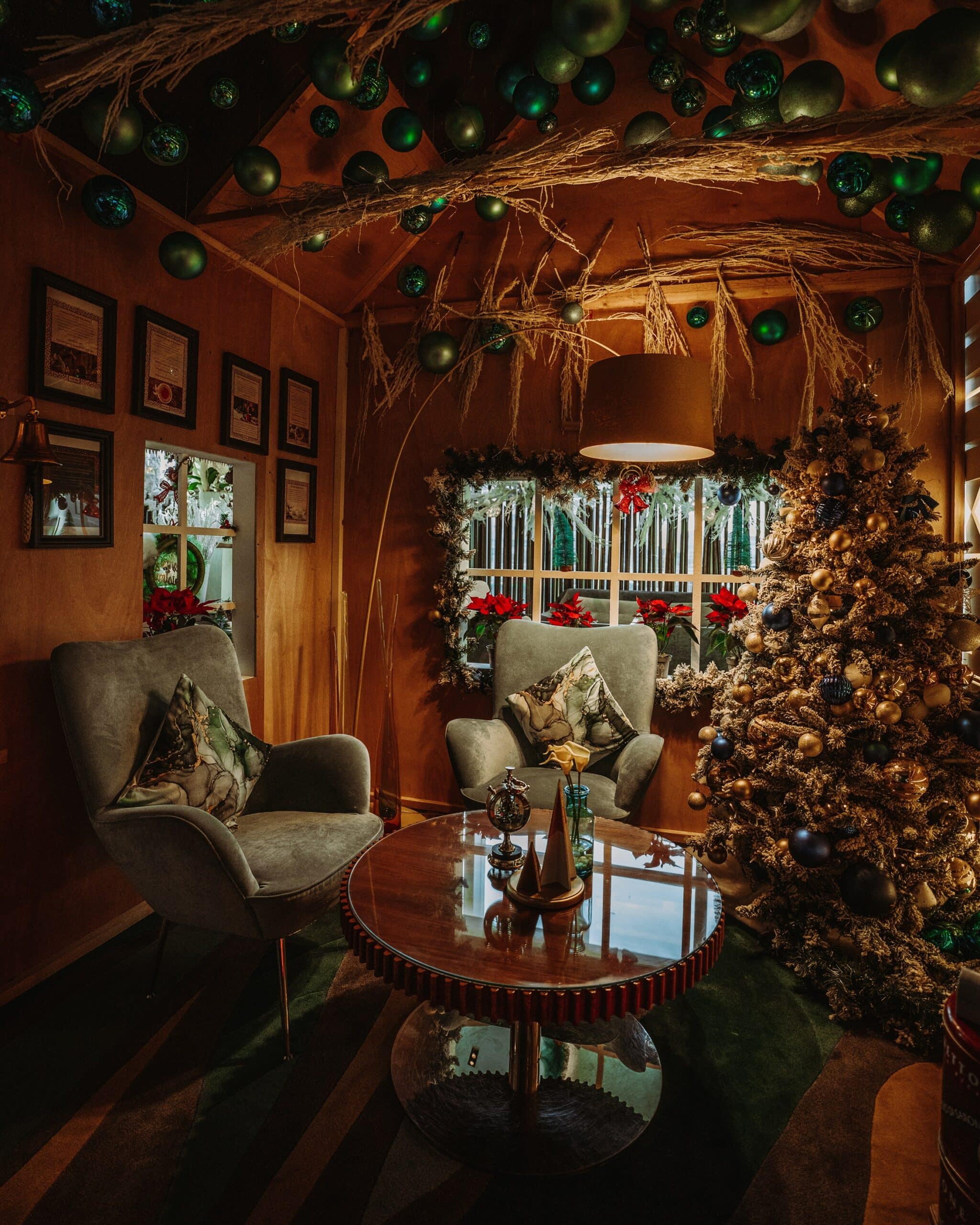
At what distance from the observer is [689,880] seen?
1745 millimetres

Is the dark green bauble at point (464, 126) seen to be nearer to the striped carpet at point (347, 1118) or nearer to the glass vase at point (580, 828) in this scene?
the glass vase at point (580, 828)

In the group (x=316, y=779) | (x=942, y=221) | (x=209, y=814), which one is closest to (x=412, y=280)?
(x=942, y=221)

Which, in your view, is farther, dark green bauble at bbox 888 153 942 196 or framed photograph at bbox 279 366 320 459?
framed photograph at bbox 279 366 320 459

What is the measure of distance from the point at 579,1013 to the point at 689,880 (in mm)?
582

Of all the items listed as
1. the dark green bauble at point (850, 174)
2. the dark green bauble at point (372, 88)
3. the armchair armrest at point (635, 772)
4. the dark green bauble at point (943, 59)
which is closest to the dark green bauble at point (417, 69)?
the dark green bauble at point (372, 88)

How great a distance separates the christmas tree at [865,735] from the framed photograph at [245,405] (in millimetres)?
2092

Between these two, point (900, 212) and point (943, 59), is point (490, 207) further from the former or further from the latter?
point (943, 59)

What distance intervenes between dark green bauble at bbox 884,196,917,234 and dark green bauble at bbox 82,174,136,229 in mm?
2387

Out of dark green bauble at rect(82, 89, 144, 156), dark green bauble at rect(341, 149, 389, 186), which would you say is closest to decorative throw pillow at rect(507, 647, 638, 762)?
dark green bauble at rect(341, 149, 389, 186)

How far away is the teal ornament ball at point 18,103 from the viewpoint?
5.52ft

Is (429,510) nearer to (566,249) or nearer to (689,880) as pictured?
(566,249)

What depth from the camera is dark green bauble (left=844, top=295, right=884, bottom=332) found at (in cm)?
292

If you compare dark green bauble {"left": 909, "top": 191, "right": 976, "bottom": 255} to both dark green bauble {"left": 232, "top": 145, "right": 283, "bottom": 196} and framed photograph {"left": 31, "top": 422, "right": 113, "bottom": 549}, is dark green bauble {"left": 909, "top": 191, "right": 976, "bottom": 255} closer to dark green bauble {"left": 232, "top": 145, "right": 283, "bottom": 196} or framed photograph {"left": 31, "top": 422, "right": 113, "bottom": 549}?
dark green bauble {"left": 232, "top": 145, "right": 283, "bottom": 196}

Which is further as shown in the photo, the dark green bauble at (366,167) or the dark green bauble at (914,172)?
the dark green bauble at (366,167)
